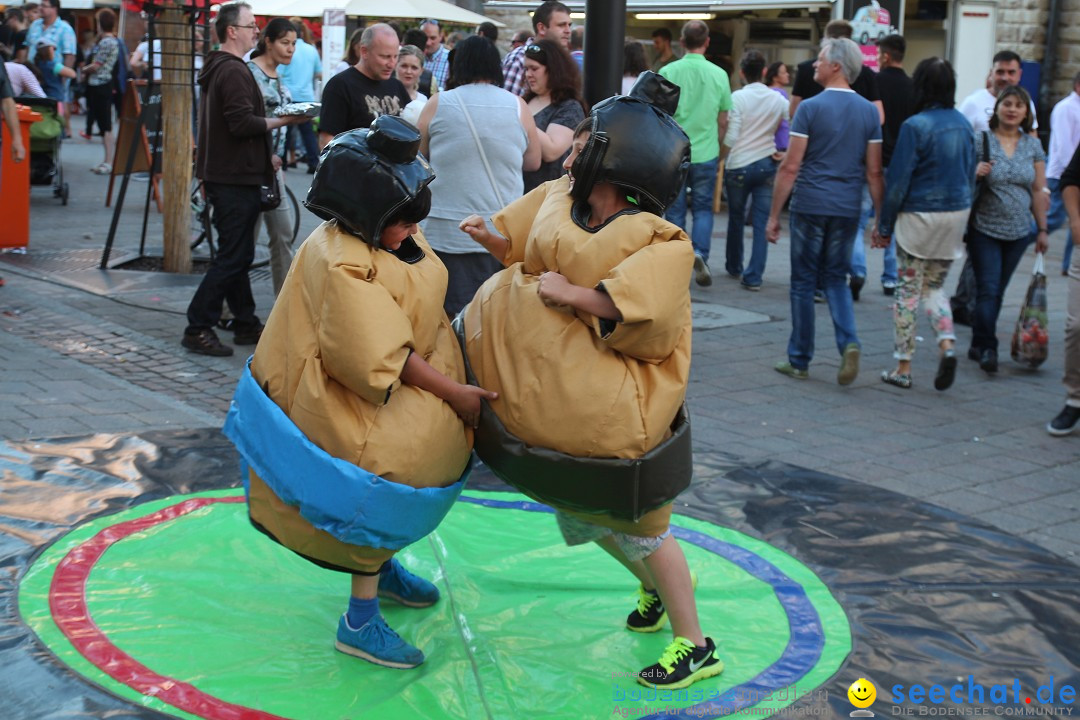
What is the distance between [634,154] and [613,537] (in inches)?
40.4

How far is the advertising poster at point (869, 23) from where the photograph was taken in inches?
495

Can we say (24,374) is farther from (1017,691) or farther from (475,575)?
(1017,691)

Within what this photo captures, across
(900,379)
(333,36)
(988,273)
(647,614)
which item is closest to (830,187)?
(900,379)

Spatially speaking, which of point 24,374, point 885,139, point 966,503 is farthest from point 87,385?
point 885,139

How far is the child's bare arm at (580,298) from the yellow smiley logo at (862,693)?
1.21 metres

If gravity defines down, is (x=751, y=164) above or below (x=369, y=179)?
below

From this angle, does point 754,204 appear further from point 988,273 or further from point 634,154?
point 634,154

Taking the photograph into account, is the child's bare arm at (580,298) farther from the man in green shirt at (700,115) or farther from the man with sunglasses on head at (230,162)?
the man in green shirt at (700,115)

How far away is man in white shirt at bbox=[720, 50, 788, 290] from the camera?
9.41m

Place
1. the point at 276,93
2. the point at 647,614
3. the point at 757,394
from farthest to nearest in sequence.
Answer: the point at 276,93 < the point at 757,394 < the point at 647,614

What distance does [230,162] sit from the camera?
6.33 metres

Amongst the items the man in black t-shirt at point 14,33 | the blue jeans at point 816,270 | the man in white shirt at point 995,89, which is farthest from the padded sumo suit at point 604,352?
the man in black t-shirt at point 14,33

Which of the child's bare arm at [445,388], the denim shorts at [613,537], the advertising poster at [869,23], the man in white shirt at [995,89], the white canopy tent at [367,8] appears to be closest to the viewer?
the child's bare arm at [445,388]

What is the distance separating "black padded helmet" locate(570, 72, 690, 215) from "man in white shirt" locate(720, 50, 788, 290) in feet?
20.7
